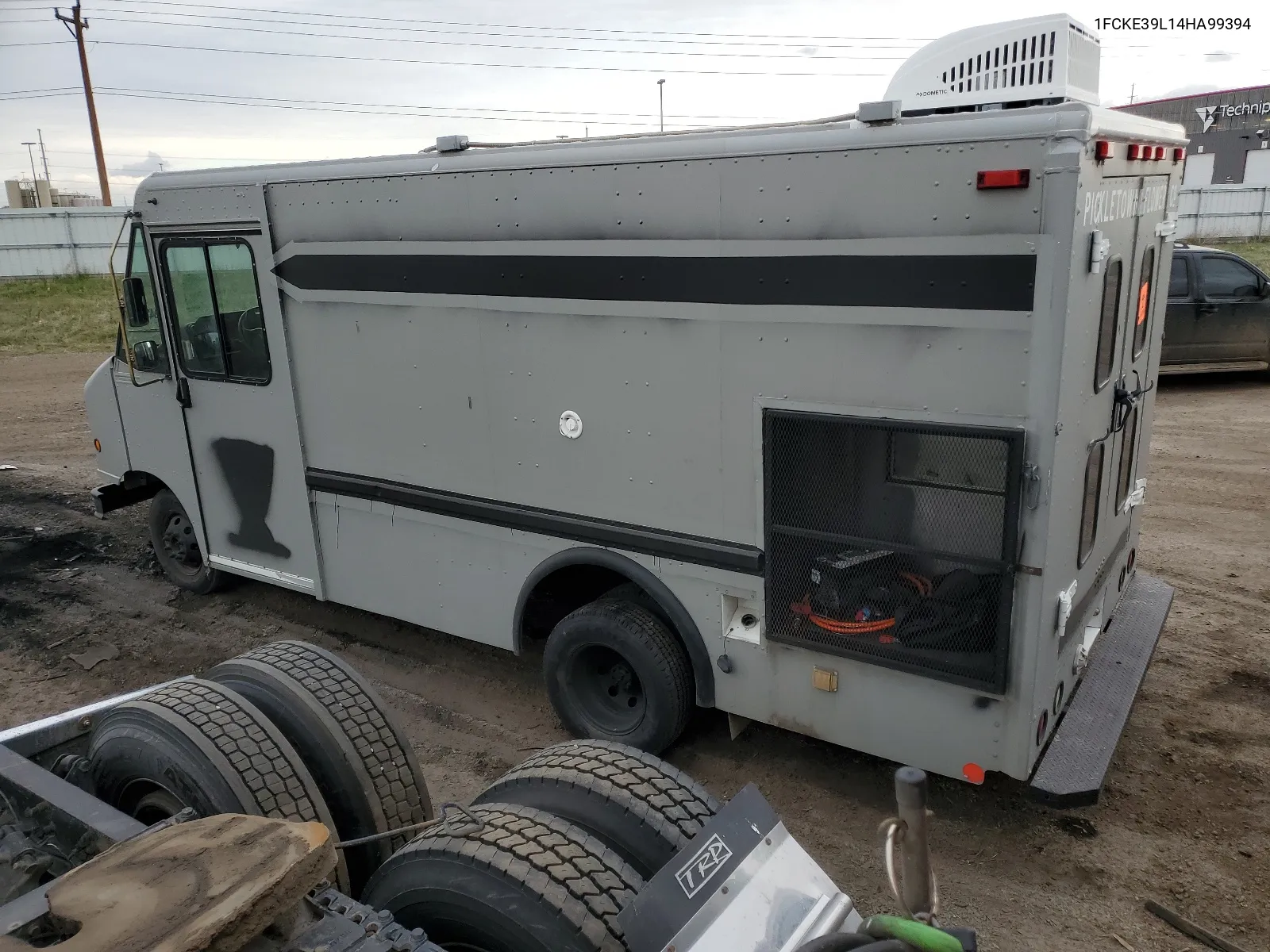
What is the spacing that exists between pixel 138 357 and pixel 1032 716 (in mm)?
5775

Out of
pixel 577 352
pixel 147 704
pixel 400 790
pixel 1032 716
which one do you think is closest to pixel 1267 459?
pixel 1032 716

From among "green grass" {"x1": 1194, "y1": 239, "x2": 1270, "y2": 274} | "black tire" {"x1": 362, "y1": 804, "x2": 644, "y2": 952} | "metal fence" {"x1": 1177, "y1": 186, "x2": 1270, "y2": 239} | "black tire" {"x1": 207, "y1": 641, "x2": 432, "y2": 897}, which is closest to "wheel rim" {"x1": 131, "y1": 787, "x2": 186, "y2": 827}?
"black tire" {"x1": 207, "y1": 641, "x2": 432, "y2": 897}

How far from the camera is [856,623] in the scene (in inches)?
→ 160

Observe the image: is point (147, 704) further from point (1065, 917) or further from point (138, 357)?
point (138, 357)

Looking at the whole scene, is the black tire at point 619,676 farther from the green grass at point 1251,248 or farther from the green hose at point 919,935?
the green grass at point 1251,248

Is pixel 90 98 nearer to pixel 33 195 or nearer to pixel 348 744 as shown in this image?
pixel 33 195

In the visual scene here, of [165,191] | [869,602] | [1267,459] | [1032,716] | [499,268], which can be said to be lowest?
[1267,459]

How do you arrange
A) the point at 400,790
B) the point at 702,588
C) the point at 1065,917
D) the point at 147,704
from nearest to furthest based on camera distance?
1. the point at 147,704
2. the point at 400,790
3. the point at 1065,917
4. the point at 702,588

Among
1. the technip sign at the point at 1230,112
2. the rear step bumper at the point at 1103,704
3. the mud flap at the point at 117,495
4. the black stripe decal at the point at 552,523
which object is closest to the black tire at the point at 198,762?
the black stripe decal at the point at 552,523

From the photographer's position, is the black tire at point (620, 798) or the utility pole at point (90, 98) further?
the utility pole at point (90, 98)

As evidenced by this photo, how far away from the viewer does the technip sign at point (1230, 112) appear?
130 feet

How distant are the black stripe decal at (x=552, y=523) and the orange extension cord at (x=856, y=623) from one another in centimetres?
23

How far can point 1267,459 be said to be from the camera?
9492 millimetres

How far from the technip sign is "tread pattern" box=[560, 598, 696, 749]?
146 feet
